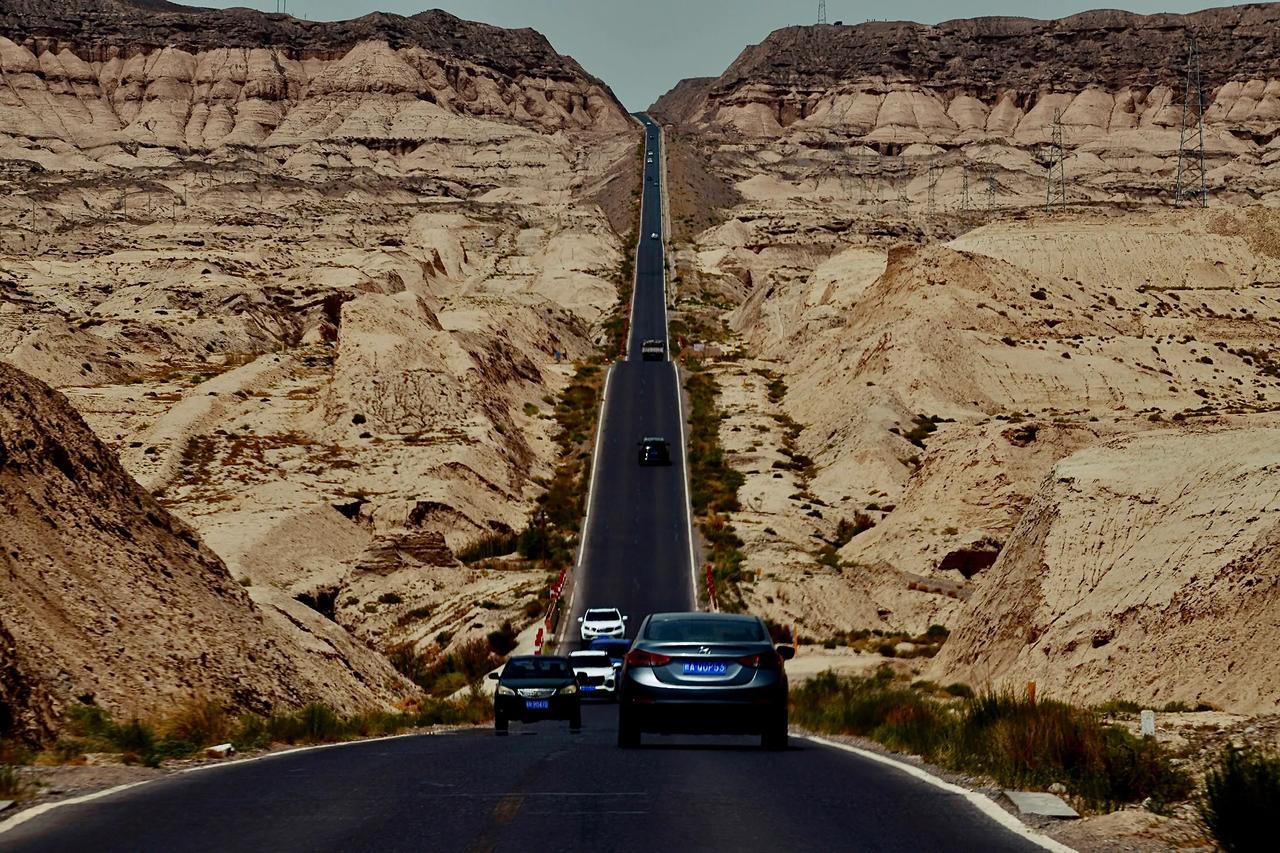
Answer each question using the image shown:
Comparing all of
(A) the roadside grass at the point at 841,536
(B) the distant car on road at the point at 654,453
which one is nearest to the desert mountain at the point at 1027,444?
(A) the roadside grass at the point at 841,536

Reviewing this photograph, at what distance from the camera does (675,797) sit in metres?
13.1

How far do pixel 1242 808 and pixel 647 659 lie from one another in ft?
28.2

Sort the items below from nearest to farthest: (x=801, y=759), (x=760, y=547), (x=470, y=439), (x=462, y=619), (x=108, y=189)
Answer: (x=801, y=759) → (x=462, y=619) → (x=760, y=547) → (x=470, y=439) → (x=108, y=189)

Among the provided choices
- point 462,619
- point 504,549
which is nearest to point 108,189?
point 504,549

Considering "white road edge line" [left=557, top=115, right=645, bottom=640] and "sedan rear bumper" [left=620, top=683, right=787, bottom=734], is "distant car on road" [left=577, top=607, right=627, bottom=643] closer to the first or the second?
"white road edge line" [left=557, top=115, right=645, bottom=640]

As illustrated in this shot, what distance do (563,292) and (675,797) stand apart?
131 meters

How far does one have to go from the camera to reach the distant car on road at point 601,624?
51094 mm

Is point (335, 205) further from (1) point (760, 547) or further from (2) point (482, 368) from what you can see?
(1) point (760, 547)

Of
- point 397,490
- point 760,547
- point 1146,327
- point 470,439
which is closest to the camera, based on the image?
point 760,547

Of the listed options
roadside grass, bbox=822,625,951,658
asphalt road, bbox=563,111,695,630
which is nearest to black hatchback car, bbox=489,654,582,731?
roadside grass, bbox=822,625,951,658

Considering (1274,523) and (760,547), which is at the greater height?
(1274,523)

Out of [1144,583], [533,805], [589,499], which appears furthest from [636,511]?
[533,805]

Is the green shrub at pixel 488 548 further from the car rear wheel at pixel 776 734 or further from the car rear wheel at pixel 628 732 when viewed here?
the car rear wheel at pixel 776 734

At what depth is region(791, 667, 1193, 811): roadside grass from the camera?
13.3 m
